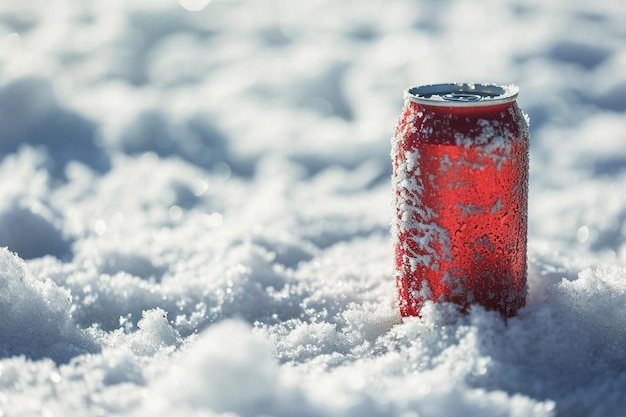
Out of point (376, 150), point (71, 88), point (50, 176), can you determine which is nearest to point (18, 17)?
point (71, 88)

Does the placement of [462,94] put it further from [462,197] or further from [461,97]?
[462,197]

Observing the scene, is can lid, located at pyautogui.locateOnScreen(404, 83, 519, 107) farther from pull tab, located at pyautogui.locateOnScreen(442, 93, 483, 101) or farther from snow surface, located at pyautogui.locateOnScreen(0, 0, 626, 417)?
snow surface, located at pyautogui.locateOnScreen(0, 0, 626, 417)

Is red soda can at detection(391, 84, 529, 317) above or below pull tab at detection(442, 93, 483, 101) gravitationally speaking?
below

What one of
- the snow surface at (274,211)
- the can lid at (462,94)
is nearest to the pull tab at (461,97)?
the can lid at (462,94)

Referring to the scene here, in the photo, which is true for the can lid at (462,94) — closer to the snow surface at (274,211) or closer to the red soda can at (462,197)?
the red soda can at (462,197)

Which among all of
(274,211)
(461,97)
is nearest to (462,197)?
(461,97)

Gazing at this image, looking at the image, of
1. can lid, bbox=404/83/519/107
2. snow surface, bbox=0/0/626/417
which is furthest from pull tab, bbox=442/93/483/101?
snow surface, bbox=0/0/626/417

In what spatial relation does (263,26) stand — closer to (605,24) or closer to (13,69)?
(13,69)
